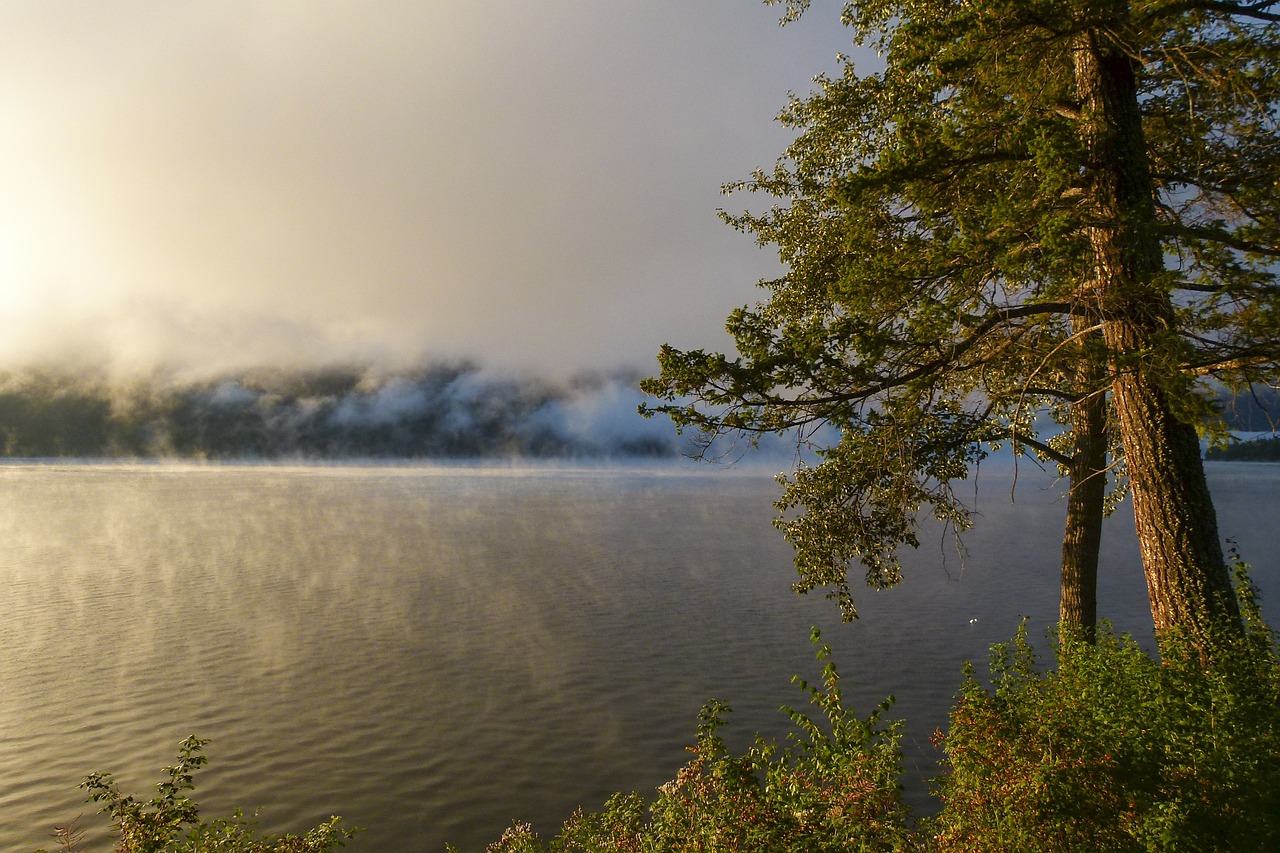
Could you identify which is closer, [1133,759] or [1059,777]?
[1059,777]

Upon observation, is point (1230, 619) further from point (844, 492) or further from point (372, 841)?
point (372, 841)

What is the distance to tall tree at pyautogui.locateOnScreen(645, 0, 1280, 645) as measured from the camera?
9.29 metres

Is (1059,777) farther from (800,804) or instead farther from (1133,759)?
(800,804)

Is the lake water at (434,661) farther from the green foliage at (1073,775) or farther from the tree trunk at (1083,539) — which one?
the green foliage at (1073,775)

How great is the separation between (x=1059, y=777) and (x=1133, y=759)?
84 cm

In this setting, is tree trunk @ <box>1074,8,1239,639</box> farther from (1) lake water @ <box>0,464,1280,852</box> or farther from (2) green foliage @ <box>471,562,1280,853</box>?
(1) lake water @ <box>0,464,1280,852</box>

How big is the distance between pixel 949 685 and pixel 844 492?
1578cm

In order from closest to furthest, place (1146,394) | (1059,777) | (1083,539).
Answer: (1059,777), (1146,394), (1083,539)

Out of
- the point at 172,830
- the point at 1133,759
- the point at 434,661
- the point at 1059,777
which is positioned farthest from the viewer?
the point at 434,661

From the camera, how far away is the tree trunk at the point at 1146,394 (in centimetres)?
959

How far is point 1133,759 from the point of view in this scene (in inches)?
274

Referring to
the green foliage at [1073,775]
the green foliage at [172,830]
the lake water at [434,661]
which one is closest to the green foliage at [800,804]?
the green foliage at [1073,775]

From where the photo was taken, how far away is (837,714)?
8969 mm

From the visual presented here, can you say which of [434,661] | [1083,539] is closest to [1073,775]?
[1083,539]
